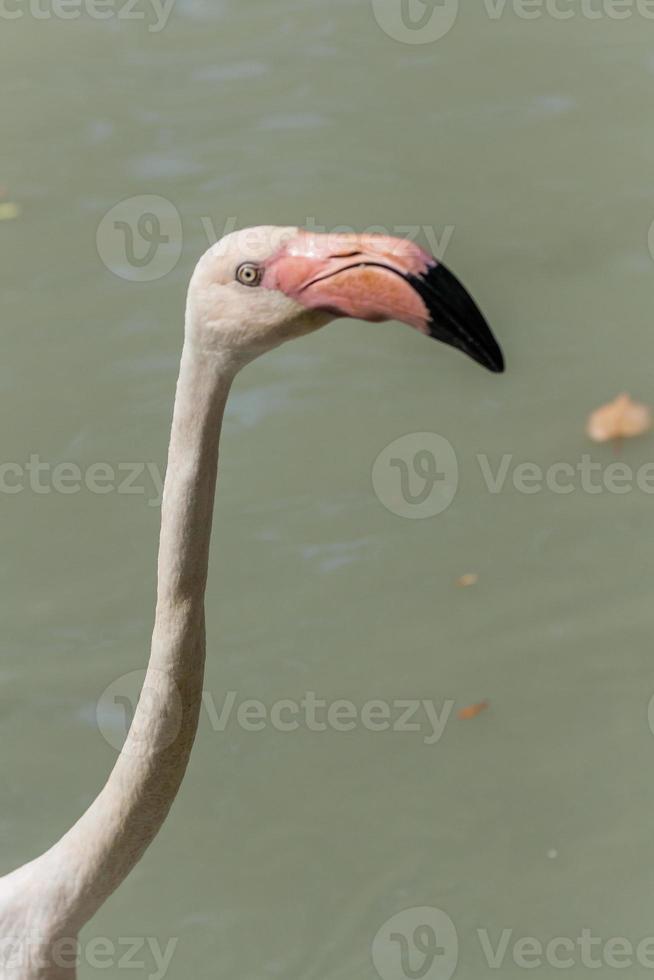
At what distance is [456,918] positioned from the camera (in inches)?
156

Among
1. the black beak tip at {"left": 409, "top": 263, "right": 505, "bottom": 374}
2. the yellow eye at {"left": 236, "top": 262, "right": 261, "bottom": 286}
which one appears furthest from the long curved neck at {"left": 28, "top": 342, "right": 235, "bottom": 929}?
the black beak tip at {"left": 409, "top": 263, "right": 505, "bottom": 374}

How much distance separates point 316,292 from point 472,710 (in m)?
2.49

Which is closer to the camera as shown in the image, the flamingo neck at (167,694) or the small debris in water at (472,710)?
the flamingo neck at (167,694)

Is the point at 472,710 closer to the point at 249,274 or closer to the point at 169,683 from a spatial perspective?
the point at 169,683

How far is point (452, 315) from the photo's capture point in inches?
79.7

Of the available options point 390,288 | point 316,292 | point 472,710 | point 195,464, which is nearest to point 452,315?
point 390,288

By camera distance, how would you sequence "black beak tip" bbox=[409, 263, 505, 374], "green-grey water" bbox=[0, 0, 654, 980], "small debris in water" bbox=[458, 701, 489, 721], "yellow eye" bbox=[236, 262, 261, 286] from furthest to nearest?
"small debris in water" bbox=[458, 701, 489, 721], "green-grey water" bbox=[0, 0, 654, 980], "yellow eye" bbox=[236, 262, 261, 286], "black beak tip" bbox=[409, 263, 505, 374]

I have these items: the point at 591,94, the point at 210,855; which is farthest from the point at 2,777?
the point at 591,94

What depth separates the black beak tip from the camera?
6.61 feet

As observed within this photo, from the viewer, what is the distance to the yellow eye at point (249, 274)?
2156mm

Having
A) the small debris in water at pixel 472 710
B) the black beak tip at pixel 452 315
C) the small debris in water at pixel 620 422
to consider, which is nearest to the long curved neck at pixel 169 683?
the black beak tip at pixel 452 315

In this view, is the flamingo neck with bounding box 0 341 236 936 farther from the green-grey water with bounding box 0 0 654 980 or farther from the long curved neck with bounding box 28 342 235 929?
the green-grey water with bounding box 0 0 654 980

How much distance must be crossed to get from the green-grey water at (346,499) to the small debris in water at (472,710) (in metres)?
0.02

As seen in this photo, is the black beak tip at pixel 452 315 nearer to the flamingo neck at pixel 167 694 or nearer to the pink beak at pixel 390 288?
the pink beak at pixel 390 288
